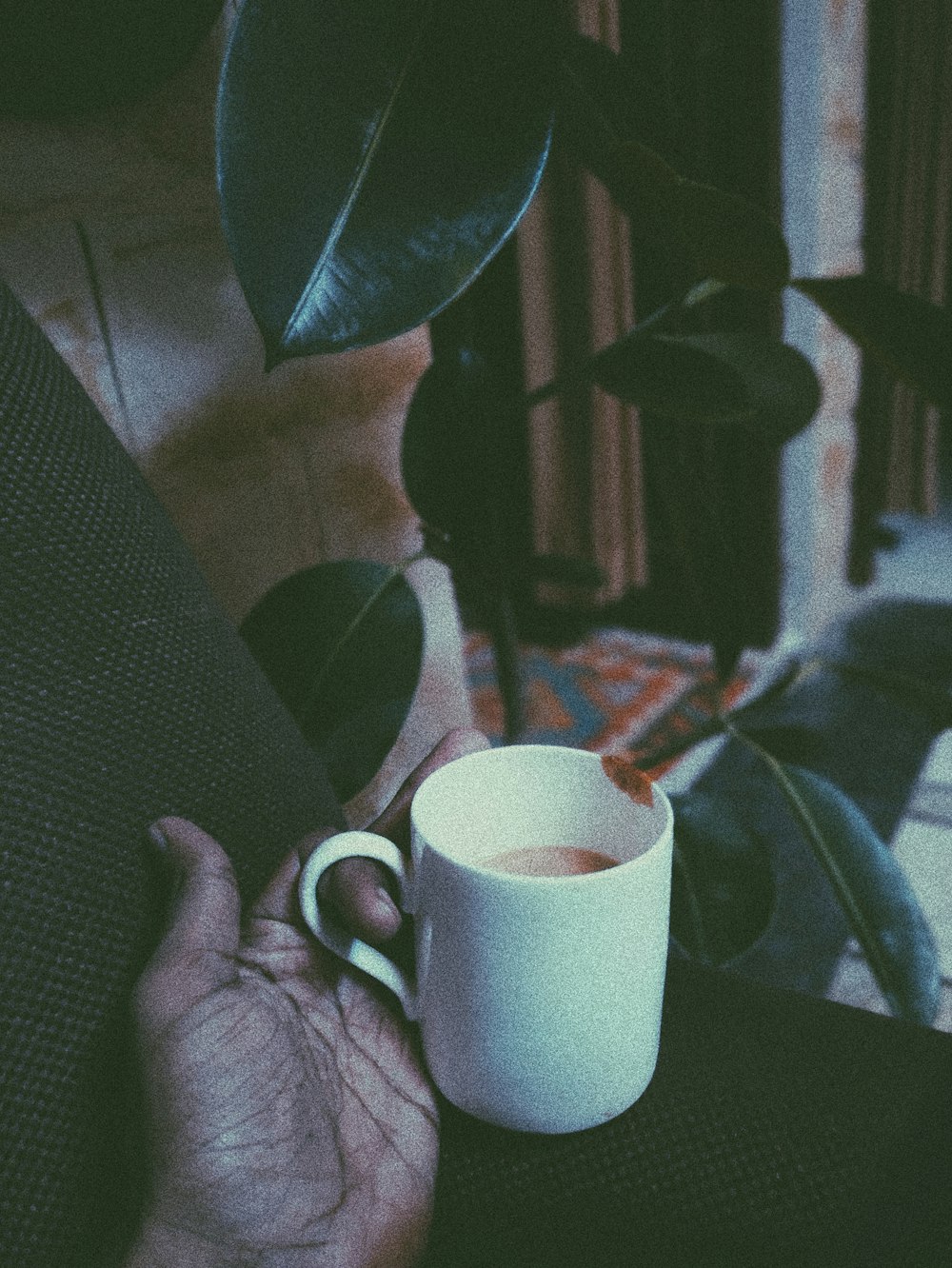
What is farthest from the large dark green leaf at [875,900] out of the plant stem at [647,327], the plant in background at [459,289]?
the plant stem at [647,327]

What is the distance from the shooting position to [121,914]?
1.32 feet

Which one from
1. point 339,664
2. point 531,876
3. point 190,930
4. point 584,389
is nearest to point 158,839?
point 190,930

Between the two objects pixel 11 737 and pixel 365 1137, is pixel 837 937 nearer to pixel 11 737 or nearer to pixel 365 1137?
pixel 365 1137

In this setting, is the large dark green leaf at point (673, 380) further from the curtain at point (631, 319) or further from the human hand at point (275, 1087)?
the curtain at point (631, 319)

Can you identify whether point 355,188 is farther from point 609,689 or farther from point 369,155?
point 609,689

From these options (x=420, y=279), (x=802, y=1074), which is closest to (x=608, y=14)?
(x=420, y=279)

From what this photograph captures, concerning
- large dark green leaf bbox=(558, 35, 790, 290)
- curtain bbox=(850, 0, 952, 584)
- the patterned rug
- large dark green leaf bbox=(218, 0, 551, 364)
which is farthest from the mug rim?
curtain bbox=(850, 0, 952, 584)

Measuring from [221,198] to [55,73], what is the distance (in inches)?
9.9

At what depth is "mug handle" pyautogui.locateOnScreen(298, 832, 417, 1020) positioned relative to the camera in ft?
1.43

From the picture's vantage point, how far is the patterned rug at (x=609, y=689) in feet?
6.94

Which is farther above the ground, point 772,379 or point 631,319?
point 772,379

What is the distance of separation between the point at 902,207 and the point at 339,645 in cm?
234

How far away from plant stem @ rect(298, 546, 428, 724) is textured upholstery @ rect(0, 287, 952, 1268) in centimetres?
23

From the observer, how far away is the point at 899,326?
2.13ft
